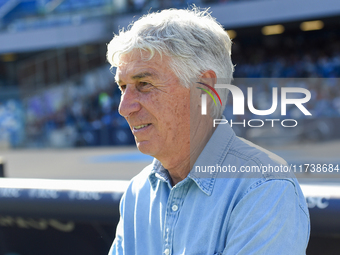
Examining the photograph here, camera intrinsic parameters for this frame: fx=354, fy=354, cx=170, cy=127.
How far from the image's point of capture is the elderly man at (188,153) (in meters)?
1.16

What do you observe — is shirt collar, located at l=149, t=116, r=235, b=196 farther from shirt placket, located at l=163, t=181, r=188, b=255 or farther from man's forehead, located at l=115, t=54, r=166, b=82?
→ man's forehead, located at l=115, t=54, r=166, b=82

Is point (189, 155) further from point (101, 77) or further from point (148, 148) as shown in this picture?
point (101, 77)

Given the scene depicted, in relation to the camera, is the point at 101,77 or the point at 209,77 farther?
the point at 101,77

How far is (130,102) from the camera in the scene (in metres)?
1.42

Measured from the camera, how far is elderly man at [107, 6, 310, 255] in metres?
1.16

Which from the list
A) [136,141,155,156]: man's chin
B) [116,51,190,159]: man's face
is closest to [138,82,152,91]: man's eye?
[116,51,190,159]: man's face

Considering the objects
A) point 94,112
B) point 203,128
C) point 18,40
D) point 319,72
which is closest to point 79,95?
point 94,112

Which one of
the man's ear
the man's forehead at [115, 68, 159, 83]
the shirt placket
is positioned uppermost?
the man's forehead at [115, 68, 159, 83]

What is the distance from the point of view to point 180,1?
15484 millimetres

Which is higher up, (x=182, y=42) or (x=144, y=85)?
(x=182, y=42)

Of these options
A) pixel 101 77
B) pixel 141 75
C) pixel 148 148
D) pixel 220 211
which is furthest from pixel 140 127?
pixel 101 77

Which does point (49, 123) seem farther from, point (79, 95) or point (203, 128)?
point (203, 128)

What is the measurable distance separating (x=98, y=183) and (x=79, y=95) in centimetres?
1570

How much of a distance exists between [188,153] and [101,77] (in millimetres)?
16145
